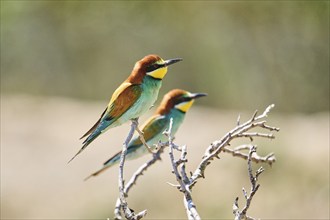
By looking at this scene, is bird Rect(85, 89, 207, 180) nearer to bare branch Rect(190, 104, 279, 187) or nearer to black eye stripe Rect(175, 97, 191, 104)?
black eye stripe Rect(175, 97, 191, 104)

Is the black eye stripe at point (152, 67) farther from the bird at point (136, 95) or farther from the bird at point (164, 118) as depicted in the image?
the bird at point (164, 118)

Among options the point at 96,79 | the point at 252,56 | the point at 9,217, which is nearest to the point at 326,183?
the point at 9,217

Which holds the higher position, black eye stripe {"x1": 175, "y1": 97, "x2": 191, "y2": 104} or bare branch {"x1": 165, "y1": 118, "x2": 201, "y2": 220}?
bare branch {"x1": 165, "y1": 118, "x2": 201, "y2": 220}

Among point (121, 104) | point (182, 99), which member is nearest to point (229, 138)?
point (121, 104)

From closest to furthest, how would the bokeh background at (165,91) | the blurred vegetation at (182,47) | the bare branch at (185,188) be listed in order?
the bare branch at (185,188) → the bokeh background at (165,91) → the blurred vegetation at (182,47)

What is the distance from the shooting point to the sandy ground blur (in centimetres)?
483

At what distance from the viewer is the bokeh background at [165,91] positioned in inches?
195

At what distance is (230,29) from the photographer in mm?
8336

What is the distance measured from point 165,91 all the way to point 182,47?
27.3 inches

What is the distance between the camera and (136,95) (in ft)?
6.07

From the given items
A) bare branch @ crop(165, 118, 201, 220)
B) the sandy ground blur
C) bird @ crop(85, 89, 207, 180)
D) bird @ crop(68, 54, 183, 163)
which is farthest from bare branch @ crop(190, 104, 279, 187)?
the sandy ground blur

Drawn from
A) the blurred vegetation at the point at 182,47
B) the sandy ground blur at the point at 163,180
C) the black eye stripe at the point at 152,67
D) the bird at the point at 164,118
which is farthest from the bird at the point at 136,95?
the blurred vegetation at the point at 182,47

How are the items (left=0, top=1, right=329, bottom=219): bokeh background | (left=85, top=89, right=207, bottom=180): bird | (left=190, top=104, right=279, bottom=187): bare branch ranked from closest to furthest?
1. (left=190, top=104, right=279, bottom=187): bare branch
2. (left=85, top=89, right=207, bottom=180): bird
3. (left=0, top=1, right=329, bottom=219): bokeh background

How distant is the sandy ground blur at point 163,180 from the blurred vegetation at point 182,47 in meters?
1.55
